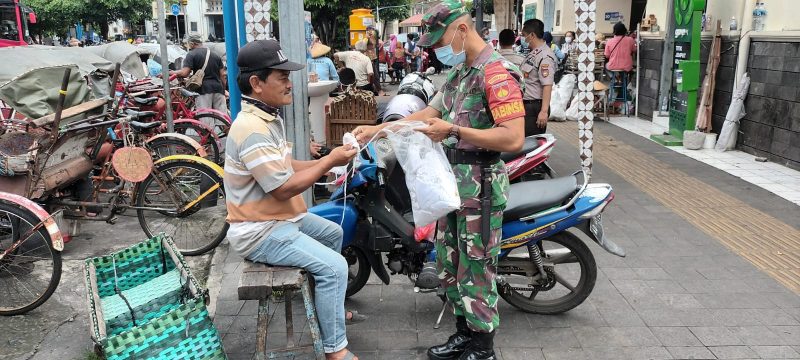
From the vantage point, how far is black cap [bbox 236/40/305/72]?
9.07 ft

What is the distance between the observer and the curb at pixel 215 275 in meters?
4.02

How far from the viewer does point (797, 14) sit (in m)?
7.25

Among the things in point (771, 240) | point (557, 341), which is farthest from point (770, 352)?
point (771, 240)

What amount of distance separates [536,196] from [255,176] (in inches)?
63.8

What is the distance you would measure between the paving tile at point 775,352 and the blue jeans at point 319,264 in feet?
7.46

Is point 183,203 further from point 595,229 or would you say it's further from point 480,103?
point 595,229

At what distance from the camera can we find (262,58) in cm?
277

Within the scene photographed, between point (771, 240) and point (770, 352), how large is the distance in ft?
6.96

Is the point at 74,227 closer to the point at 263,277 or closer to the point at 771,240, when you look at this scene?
the point at 263,277

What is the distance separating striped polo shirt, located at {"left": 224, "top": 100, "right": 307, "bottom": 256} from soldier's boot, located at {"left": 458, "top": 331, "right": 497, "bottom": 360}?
1.12 meters

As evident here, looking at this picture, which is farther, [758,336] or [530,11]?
[530,11]

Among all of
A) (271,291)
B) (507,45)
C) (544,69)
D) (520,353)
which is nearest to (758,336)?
(520,353)

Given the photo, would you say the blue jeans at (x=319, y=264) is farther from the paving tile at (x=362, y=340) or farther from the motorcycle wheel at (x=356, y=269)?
the motorcycle wheel at (x=356, y=269)

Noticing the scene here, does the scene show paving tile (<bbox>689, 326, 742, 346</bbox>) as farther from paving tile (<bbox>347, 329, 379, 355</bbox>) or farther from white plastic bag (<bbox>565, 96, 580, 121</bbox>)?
white plastic bag (<bbox>565, 96, 580, 121</bbox>)
